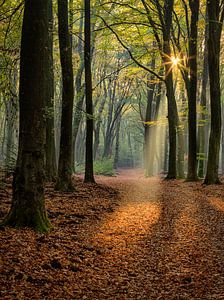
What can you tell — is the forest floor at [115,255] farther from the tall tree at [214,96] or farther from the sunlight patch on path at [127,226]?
the tall tree at [214,96]

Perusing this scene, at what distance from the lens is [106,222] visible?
726cm

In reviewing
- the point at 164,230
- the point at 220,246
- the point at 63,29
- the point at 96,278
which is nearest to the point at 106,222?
the point at 164,230

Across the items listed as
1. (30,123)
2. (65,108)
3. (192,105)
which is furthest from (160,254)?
(192,105)

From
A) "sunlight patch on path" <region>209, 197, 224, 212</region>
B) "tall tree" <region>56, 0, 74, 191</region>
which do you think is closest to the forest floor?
"sunlight patch on path" <region>209, 197, 224, 212</region>

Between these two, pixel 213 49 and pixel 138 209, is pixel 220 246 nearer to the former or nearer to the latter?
pixel 138 209

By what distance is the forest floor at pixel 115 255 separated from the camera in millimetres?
3805

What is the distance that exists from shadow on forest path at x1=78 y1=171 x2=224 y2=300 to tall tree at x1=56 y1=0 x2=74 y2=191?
7.88 ft

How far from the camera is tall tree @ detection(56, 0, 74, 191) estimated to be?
10.5 meters

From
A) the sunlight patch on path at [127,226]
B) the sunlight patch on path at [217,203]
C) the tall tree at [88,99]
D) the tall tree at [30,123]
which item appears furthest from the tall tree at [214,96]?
the tall tree at [30,123]

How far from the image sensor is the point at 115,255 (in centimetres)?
514

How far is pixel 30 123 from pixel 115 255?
245 cm

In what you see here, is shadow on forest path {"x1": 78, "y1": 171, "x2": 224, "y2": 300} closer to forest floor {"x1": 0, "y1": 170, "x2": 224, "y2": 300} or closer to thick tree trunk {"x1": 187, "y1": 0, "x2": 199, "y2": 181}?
forest floor {"x1": 0, "y1": 170, "x2": 224, "y2": 300}

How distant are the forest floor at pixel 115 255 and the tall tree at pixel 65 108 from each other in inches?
80.9

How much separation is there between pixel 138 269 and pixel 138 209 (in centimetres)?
440
